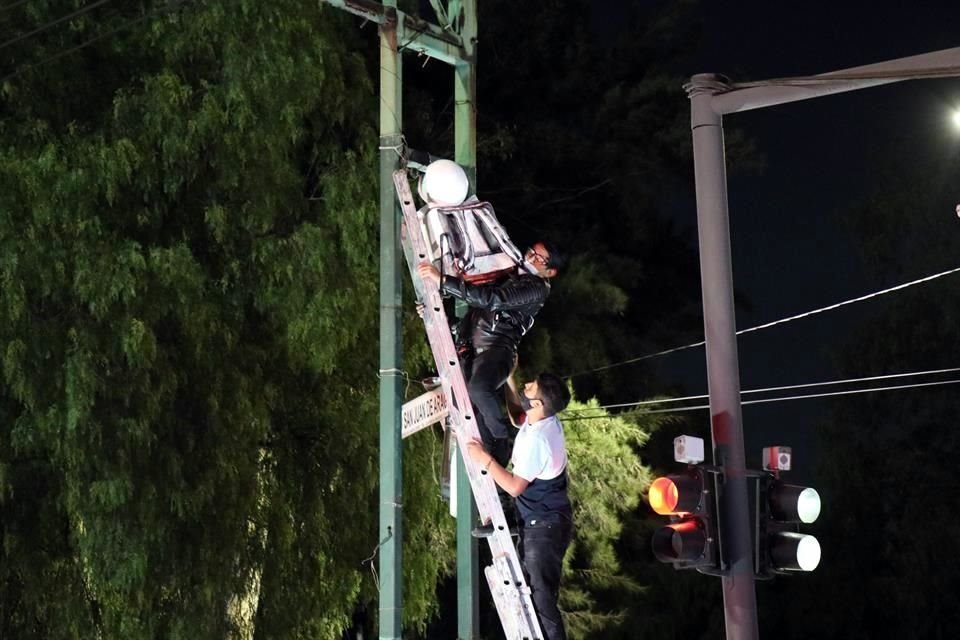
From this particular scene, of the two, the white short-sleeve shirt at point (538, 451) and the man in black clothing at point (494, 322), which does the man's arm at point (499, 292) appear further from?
the white short-sleeve shirt at point (538, 451)

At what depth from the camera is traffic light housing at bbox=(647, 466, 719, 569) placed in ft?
34.7

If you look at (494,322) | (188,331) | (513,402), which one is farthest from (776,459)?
(188,331)

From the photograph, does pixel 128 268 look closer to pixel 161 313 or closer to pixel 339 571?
pixel 161 313

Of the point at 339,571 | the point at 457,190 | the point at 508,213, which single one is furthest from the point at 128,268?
the point at 508,213

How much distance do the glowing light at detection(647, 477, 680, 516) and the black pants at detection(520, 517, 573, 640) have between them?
0.84 metres

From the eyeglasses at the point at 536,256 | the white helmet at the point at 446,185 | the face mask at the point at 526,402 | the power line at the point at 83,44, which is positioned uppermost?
the power line at the point at 83,44

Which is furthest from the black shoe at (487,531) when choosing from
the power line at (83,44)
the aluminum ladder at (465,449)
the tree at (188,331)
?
the power line at (83,44)

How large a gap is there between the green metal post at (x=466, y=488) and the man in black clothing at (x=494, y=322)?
895mm

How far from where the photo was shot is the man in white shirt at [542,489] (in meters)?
9.96

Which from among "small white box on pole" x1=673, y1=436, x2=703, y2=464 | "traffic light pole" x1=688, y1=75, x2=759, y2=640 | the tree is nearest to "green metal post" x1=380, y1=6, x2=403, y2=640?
"small white box on pole" x1=673, y1=436, x2=703, y2=464

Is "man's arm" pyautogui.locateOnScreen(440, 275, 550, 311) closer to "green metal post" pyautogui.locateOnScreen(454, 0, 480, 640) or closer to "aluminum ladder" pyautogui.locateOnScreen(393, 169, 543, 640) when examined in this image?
"aluminum ladder" pyautogui.locateOnScreen(393, 169, 543, 640)

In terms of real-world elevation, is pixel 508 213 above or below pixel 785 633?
above

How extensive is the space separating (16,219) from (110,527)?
335 centimetres

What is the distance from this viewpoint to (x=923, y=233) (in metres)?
36.3
